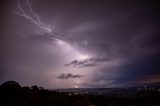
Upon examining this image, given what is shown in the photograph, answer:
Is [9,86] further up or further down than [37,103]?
further up

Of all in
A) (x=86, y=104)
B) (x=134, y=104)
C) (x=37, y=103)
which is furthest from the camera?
(x=134, y=104)

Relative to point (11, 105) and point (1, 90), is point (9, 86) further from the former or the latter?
point (11, 105)

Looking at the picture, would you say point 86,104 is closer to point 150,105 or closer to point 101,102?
point 101,102

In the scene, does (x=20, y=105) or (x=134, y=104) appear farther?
(x=134, y=104)

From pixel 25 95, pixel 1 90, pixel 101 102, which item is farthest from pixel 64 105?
pixel 101 102

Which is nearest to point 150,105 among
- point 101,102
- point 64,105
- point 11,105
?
point 101,102

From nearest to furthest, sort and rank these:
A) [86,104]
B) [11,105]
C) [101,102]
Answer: [11,105] < [86,104] < [101,102]

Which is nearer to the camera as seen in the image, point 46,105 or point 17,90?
point 17,90

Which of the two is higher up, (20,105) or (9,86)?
(9,86)

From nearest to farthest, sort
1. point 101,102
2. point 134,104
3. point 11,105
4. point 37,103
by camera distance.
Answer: point 11,105 < point 37,103 < point 101,102 < point 134,104
